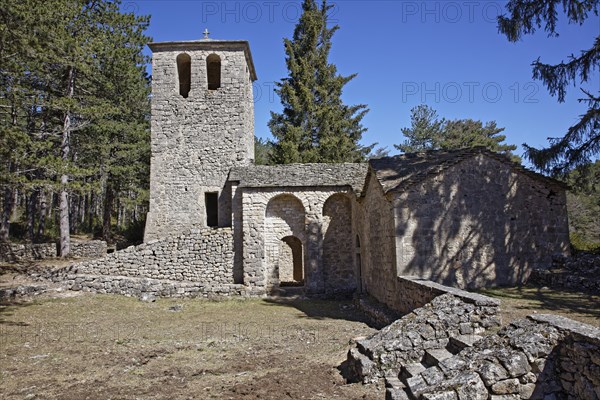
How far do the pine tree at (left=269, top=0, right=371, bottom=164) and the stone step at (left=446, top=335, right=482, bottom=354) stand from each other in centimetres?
1861

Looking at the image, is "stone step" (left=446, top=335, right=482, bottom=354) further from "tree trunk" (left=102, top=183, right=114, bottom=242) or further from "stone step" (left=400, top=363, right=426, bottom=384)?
"tree trunk" (left=102, top=183, right=114, bottom=242)

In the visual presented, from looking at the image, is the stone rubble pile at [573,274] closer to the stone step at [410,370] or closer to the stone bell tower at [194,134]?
the stone step at [410,370]

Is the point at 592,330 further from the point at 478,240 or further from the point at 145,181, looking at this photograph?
the point at 145,181

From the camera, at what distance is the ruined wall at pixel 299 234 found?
53.6 feet

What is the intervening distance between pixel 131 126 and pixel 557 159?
19.8 meters

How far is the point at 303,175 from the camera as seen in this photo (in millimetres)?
16938

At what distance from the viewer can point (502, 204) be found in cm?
1187

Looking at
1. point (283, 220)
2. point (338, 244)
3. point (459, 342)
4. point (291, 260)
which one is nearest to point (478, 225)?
point (459, 342)

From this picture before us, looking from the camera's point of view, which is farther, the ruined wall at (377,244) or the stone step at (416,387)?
the ruined wall at (377,244)

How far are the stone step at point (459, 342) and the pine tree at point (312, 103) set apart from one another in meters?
18.6

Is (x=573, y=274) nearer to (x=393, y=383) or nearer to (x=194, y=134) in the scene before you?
(x=393, y=383)

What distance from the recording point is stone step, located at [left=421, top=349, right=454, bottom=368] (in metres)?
6.29

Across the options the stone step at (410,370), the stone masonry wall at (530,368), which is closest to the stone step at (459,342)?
the stone step at (410,370)

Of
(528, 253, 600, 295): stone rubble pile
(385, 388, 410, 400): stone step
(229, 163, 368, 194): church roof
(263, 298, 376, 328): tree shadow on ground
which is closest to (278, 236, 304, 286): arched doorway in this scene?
(229, 163, 368, 194): church roof
